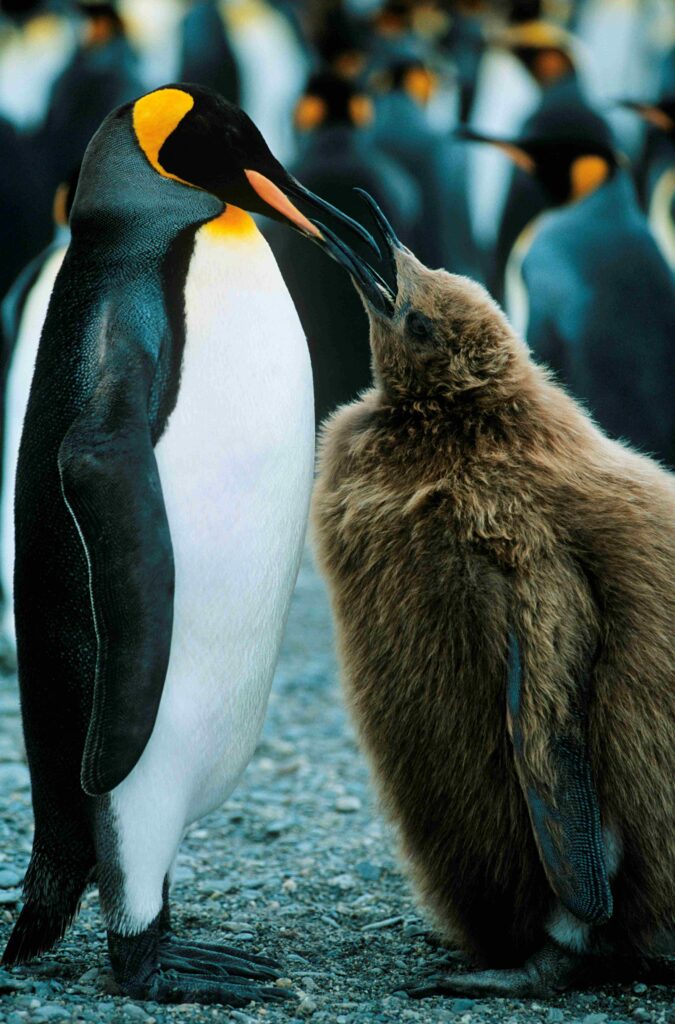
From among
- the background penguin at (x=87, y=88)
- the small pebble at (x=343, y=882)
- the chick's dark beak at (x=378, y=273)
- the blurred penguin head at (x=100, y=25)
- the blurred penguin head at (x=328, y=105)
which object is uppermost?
the blurred penguin head at (x=100, y=25)

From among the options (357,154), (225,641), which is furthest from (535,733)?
(357,154)

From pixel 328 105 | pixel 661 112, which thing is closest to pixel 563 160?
pixel 328 105

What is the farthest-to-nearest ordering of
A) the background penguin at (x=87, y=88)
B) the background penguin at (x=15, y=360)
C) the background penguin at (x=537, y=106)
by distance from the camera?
the background penguin at (x=87, y=88) → the background penguin at (x=537, y=106) → the background penguin at (x=15, y=360)

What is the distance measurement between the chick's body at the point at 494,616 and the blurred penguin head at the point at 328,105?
5.84m

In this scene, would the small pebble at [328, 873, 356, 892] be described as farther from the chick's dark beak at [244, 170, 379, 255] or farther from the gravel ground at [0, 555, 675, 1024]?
the chick's dark beak at [244, 170, 379, 255]

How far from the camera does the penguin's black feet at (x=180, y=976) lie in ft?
7.72

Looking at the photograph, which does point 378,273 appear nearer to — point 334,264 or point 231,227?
point 231,227

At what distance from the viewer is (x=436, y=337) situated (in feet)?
8.73

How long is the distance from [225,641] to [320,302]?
16.7 feet

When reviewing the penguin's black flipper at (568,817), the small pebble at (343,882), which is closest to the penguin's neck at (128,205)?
the penguin's black flipper at (568,817)

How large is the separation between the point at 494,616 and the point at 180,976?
0.79m

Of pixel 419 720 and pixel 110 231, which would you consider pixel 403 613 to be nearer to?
pixel 419 720

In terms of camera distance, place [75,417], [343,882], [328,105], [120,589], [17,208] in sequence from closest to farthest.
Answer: [120,589]
[75,417]
[343,882]
[17,208]
[328,105]

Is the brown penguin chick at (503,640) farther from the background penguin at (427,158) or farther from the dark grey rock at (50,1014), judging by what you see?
the background penguin at (427,158)
